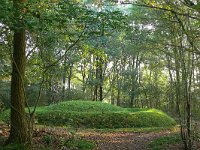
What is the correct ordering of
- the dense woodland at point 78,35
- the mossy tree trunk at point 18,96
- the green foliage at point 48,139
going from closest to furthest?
the dense woodland at point 78,35, the mossy tree trunk at point 18,96, the green foliage at point 48,139

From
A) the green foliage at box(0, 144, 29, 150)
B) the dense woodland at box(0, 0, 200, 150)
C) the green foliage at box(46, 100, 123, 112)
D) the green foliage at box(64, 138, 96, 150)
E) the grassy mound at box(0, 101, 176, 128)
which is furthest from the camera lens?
the green foliage at box(46, 100, 123, 112)

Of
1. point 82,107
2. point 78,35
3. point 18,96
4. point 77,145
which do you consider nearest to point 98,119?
point 82,107

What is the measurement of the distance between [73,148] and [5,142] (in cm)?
193

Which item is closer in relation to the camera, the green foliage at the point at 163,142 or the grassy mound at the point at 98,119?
the green foliage at the point at 163,142

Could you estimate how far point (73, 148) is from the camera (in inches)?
344

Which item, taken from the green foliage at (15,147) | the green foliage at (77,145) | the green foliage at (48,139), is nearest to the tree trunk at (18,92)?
the green foliage at (15,147)

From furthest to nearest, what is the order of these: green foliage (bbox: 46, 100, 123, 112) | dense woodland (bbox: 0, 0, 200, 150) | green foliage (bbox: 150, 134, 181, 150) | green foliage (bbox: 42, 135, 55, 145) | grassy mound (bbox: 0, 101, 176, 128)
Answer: green foliage (bbox: 46, 100, 123, 112) → grassy mound (bbox: 0, 101, 176, 128) → green foliage (bbox: 150, 134, 181, 150) → green foliage (bbox: 42, 135, 55, 145) → dense woodland (bbox: 0, 0, 200, 150)

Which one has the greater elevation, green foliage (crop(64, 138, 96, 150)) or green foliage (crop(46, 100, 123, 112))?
green foliage (crop(46, 100, 123, 112))

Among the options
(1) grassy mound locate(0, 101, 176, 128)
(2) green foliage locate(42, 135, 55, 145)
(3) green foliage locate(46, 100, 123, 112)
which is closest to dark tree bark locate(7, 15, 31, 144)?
(2) green foliage locate(42, 135, 55, 145)

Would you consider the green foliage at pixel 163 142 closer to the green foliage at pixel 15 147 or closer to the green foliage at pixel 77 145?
the green foliage at pixel 77 145

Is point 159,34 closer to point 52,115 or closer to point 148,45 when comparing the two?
point 148,45

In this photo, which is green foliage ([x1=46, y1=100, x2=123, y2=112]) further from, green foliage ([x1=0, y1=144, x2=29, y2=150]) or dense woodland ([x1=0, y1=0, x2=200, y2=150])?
green foliage ([x1=0, y1=144, x2=29, y2=150])

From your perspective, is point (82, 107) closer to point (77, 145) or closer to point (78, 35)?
point (77, 145)

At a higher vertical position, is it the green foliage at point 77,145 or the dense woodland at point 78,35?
the dense woodland at point 78,35
